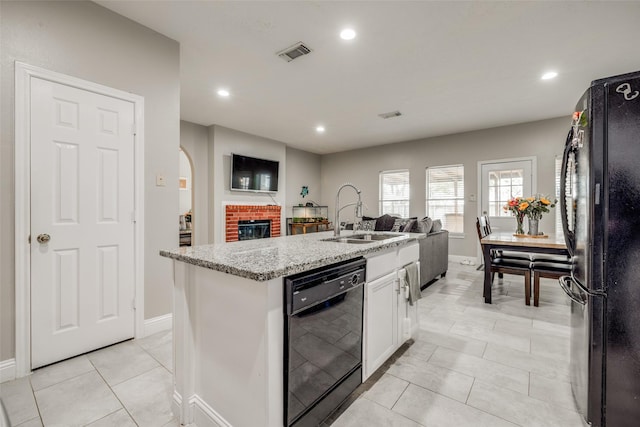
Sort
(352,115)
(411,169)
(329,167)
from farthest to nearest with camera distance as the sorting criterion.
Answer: (329,167)
(411,169)
(352,115)

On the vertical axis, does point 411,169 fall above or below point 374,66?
below

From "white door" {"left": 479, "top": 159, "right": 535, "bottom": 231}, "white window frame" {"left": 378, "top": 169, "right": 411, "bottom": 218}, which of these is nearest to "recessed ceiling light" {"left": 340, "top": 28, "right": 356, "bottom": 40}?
"white door" {"left": 479, "top": 159, "right": 535, "bottom": 231}

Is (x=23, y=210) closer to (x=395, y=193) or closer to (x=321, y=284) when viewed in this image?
(x=321, y=284)

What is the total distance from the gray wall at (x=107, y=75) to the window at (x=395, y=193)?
17.5 feet

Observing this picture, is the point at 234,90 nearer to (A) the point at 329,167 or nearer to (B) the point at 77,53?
(B) the point at 77,53

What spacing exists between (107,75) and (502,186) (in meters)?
6.19

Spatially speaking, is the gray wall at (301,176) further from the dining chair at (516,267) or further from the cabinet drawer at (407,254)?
the cabinet drawer at (407,254)

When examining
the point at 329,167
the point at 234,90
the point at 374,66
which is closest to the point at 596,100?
the point at 374,66

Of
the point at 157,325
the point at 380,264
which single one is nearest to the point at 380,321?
the point at 380,264

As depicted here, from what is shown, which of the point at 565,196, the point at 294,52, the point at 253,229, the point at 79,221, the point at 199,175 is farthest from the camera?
the point at 253,229

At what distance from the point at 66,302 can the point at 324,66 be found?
3.20 m

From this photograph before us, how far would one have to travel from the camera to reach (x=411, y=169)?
6668 mm

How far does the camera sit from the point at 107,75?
227cm

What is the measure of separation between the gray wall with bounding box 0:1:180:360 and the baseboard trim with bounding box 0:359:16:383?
43 mm
